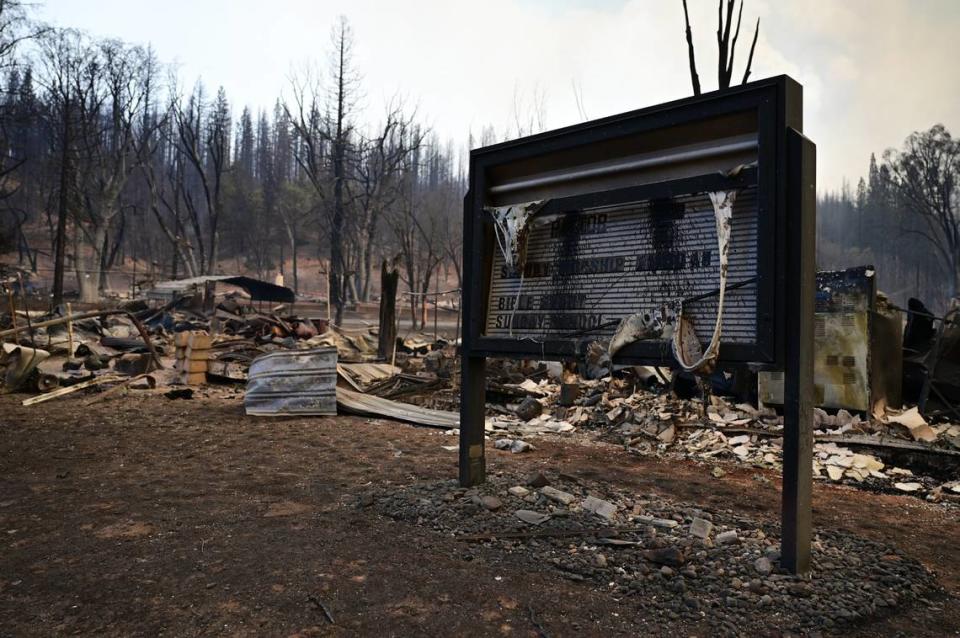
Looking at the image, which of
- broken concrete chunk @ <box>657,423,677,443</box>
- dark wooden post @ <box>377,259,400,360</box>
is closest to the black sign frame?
broken concrete chunk @ <box>657,423,677,443</box>

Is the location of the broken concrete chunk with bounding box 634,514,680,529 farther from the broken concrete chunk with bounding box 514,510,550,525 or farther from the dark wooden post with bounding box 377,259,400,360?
the dark wooden post with bounding box 377,259,400,360

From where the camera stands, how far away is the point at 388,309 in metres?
14.5

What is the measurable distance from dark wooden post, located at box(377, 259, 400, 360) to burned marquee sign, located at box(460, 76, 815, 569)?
9.26 meters

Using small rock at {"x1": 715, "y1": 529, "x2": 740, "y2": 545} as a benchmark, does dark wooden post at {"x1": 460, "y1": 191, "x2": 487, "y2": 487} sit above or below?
above

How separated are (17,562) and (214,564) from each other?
111 cm

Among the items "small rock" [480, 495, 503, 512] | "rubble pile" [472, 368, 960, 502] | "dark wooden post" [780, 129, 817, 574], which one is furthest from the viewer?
"rubble pile" [472, 368, 960, 502]

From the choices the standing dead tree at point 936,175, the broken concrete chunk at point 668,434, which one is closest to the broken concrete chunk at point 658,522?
the broken concrete chunk at point 668,434

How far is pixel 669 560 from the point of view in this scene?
331 cm

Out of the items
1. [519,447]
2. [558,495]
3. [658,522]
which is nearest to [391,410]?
[519,447]

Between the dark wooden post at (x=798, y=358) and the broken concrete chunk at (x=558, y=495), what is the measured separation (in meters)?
1.54

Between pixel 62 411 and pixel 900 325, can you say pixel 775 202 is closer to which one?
pixel 900 325

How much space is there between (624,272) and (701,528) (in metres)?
1.70

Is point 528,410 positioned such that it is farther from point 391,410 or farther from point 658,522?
point 658,522

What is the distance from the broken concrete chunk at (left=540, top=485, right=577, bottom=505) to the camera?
4441 mm
